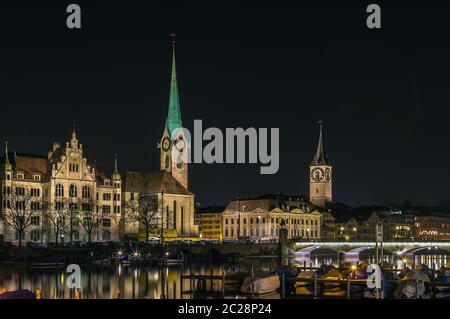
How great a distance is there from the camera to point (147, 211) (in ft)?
409

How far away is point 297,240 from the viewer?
439 feet

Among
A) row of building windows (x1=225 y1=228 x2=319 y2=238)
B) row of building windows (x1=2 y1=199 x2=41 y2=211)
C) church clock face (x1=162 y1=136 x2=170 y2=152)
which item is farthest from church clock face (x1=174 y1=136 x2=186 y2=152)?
row of building windows (x1=2 y1=199 x2=41 y2=211)

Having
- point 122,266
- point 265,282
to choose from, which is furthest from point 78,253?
point 265,282

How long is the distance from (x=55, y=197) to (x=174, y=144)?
1806 inches

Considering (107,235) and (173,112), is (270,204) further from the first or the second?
(107,235)

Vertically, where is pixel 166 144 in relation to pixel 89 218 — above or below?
above

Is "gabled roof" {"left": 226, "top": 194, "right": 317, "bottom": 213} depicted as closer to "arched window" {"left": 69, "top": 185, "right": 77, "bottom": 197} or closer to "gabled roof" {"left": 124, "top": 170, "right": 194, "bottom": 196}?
"gabled roof" {"left": 124, "top": 170, "right": 194, "bottom": 196}

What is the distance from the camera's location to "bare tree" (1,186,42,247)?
10788 centimetres

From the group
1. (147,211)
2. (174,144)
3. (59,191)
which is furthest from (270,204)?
(59,191)

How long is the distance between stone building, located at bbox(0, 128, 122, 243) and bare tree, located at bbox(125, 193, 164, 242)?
4202 mm

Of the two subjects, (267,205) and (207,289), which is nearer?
(207,289)

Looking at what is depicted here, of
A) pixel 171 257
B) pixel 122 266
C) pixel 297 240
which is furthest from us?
pixel 297 240

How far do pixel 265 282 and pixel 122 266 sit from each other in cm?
4138
